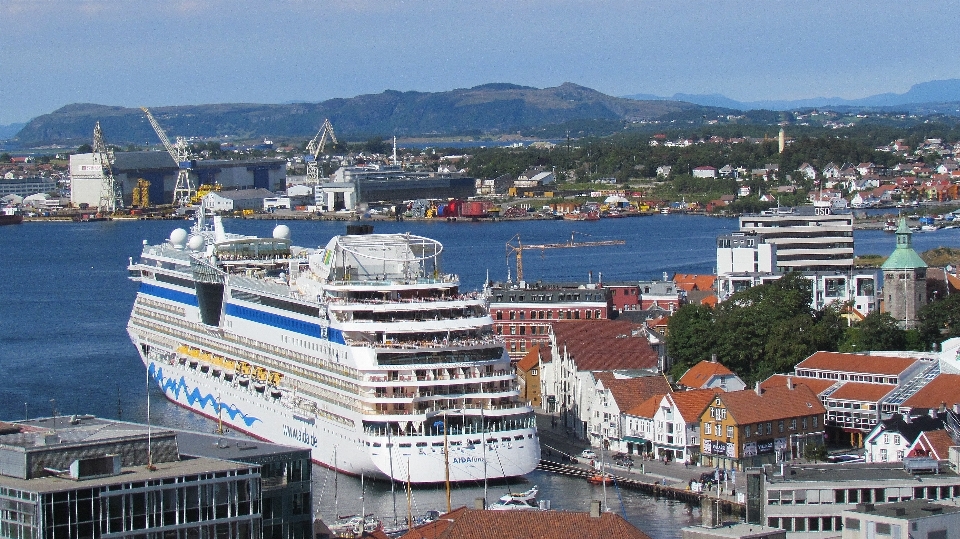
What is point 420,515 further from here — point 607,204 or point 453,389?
point 607,204

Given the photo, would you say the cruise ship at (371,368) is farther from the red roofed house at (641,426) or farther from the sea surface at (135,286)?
the red roofed house at (641,426)

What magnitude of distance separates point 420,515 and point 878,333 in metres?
14.5

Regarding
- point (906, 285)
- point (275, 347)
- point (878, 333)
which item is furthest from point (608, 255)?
point (275, 347)

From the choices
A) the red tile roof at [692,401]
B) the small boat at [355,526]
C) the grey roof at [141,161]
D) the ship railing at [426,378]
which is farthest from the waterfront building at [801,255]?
the grey roof at [141,161]

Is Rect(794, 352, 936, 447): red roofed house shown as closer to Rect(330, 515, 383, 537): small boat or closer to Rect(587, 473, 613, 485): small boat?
Rect(587, 473, 613, 485): small boat

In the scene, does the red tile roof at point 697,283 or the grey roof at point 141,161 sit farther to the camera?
the grey roof at point 141,161

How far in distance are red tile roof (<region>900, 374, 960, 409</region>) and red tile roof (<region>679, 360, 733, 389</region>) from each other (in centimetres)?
390

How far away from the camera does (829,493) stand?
2103cm

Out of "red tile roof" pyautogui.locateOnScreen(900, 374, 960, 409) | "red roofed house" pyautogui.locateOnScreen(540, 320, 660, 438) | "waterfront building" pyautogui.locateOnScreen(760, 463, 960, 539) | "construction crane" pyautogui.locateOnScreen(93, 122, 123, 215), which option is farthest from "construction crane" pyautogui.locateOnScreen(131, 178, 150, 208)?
"waterfront building" pyautogui.locateOnScreen(760, 463, 960, 539)

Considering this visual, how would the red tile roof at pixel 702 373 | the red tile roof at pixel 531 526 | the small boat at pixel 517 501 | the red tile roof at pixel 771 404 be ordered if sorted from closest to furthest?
the red tile roof at pixel 531 526 < the small boat at pixel 517 501 < the red tile roof at pixel 771 404 < the red tile roof at pixel 702 373

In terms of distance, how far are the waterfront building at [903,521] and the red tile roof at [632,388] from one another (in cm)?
1289

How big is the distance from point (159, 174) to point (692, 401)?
10999 cm

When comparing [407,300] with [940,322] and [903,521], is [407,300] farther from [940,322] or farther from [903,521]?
[940,322]

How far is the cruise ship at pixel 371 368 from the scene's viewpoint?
91.0 feet
